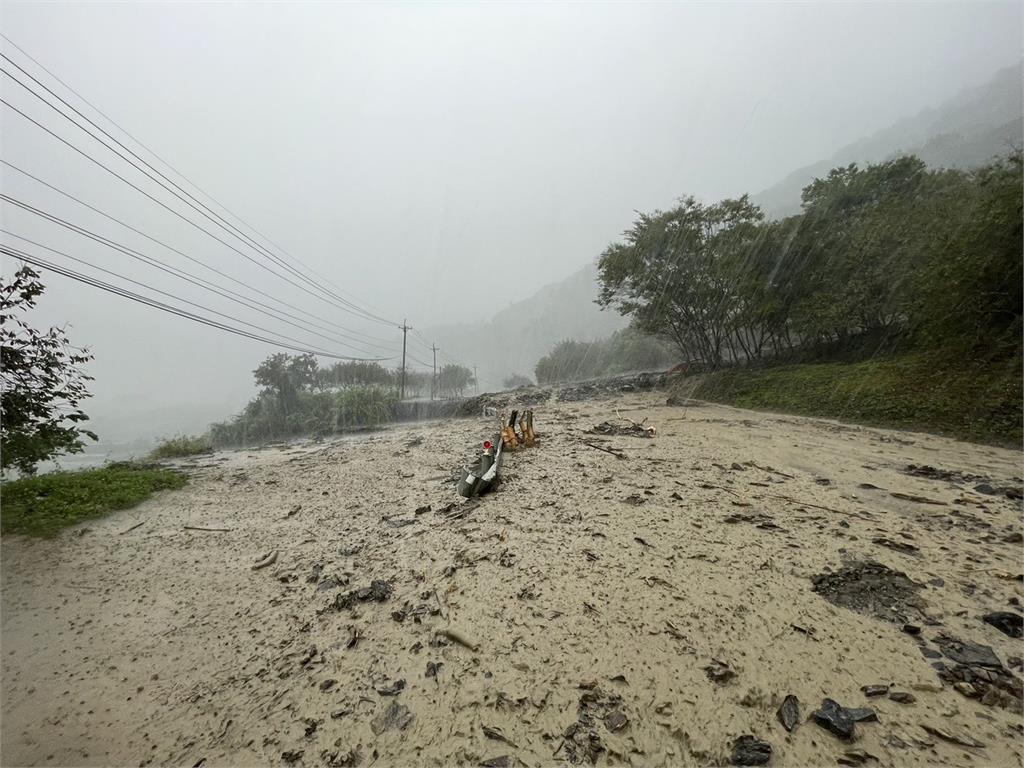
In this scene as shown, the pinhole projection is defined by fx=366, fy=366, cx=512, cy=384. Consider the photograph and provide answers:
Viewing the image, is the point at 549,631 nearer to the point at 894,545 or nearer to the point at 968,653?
the point at 968,653

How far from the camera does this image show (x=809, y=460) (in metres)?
7.94

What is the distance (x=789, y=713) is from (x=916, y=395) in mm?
12880

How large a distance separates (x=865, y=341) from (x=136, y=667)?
26.5 m

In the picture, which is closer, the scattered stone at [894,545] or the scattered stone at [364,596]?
the scattered stone at [364,596]

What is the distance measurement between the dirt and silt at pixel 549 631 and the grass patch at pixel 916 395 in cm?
275

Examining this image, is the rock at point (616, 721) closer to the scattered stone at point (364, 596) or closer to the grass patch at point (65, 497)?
the scattered stone at point (364, 596)

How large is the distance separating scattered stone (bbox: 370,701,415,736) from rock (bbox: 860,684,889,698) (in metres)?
3.25

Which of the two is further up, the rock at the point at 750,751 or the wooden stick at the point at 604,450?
the wooden stick at the point at 604,450

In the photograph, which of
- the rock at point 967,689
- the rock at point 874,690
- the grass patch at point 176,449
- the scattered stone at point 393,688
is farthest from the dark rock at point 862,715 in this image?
the grass patch at point 176,449

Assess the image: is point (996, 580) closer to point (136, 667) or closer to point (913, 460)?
point (913, 460)

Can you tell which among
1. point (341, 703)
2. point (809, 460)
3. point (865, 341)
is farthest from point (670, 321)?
point (341, 703)

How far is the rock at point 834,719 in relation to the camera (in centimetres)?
230

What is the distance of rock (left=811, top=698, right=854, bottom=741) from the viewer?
2.30 m

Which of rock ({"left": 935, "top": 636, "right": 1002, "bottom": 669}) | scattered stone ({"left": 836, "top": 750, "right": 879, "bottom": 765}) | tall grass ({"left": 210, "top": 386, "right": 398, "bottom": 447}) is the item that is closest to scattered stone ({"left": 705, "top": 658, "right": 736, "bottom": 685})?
scattered stone ({"left": 836, "top": 750, "right": 879, "bottom": 765})
